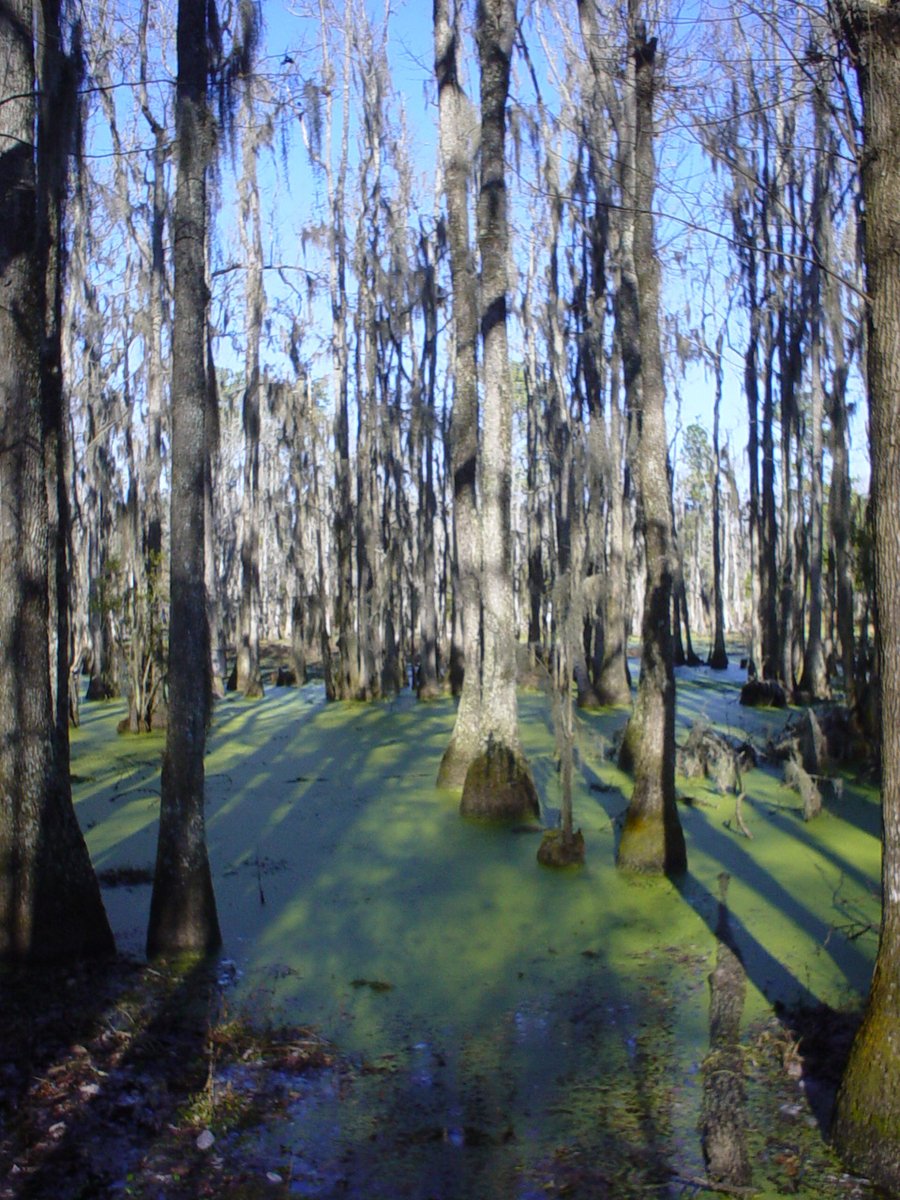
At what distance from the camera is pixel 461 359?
1260cm

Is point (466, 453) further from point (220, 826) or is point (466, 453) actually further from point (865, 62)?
point (865, 62)

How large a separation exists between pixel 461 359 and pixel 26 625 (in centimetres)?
715

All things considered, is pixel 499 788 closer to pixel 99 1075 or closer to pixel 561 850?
pixel 561 850

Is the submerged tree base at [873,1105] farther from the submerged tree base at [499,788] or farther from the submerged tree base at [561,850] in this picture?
the submerged tree base at [499,788]

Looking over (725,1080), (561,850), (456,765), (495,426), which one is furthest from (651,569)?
(725,1080)

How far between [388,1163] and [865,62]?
4.54 metres

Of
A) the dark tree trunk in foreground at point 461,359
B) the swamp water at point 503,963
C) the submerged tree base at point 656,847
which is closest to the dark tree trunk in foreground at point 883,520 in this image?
the swamp water at point 503,963

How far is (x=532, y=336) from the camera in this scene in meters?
30.2

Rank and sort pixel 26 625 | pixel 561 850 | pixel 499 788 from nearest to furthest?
pixel 26 625
pixel 561 850
pixel 499 788

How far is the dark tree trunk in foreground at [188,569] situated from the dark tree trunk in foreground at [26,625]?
18.2 inches

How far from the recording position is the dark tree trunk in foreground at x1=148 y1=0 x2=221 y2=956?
678 cm

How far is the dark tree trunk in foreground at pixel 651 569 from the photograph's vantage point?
8.59 m

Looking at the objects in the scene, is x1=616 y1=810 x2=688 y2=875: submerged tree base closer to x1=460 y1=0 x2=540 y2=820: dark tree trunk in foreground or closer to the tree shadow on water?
x1=460 y1=0 x2=540 y2=820: dark tree trunk in foreground

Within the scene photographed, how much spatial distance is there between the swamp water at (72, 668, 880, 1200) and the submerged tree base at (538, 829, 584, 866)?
15 centimetres
